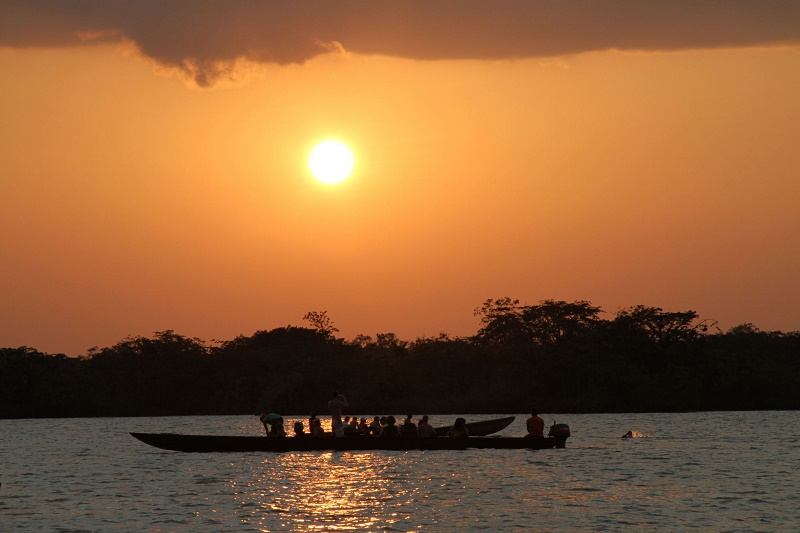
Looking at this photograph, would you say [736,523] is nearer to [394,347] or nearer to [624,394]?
[624,394]

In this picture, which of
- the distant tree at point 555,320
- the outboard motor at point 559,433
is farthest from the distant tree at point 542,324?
the outboard motor at point 559,433

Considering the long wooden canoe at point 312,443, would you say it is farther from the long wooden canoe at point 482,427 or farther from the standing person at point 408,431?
the long wooden canoe at point 482,427

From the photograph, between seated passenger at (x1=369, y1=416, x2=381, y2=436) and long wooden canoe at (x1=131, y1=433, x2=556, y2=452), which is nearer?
long wooden canoe at (x1=131, y1=433, x2=556, y2=452)

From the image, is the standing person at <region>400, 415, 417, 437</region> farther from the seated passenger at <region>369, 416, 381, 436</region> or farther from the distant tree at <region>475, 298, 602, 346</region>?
the distant tree at <region>475, 298, 602, 346</region>

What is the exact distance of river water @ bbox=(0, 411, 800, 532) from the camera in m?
24.4

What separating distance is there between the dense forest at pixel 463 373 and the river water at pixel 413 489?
47272 mm

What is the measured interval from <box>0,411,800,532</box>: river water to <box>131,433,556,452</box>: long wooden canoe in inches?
20.6

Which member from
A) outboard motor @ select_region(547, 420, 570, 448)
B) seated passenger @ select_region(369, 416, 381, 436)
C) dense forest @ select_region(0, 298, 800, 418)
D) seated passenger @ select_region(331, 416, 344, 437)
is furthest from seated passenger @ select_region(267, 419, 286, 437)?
dense forest @ select_region(0, 298, 800, 418)

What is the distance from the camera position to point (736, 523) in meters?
24.0

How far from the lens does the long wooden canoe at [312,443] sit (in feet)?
129

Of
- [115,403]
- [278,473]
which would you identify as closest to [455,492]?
[278,473]

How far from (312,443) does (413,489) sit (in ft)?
31.6

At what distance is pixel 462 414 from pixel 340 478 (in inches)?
2581

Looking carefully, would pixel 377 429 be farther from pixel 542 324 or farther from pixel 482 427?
pixel 542 324
